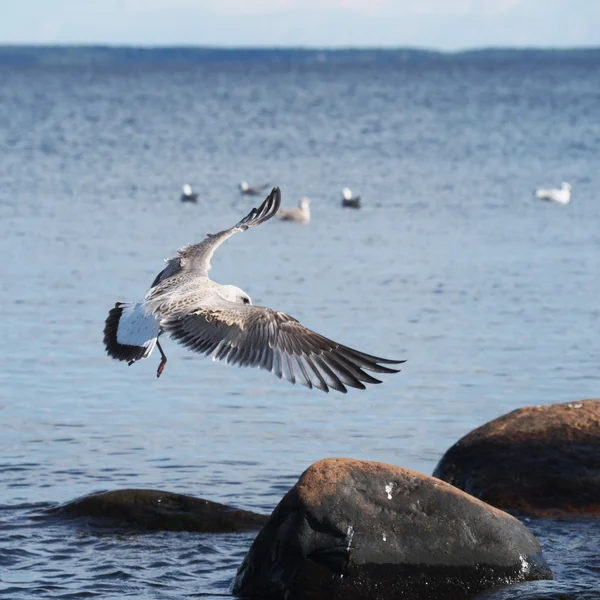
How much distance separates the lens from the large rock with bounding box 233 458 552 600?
7.93 m

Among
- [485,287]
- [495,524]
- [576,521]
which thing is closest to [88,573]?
[495,524]

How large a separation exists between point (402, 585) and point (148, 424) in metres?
4.71

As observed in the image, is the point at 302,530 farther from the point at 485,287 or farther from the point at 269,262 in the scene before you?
the point at 269,262

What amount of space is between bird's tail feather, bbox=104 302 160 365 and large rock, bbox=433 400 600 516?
2.43 metres

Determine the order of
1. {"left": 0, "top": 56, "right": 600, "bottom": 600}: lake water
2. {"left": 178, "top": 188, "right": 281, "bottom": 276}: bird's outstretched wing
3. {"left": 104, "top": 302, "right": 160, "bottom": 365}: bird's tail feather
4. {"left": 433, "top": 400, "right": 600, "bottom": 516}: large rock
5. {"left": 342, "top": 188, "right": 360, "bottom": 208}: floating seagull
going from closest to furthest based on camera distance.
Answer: {"left": 104, "top": 302, "right": 160, "bottom": 365}: bird's tail feather → {"left": 0, "top": 56, "right": 600, "bottom": 600}: lake water → {"left": 433, "top": 400, "right": 600, "bottom": 516}: large rock → {"left": 178, "top": 188, "right": 281, "bottom": 276}: bird's outstretched wing → {"left": 342, "top": 188, "right": 360, "bottom": 208}: floating seagull

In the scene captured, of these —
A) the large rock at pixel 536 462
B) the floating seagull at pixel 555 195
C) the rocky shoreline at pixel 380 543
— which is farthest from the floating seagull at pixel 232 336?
the floating seagull at pixel 555 195

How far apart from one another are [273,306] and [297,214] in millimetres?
8624

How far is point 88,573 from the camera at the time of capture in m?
8.63

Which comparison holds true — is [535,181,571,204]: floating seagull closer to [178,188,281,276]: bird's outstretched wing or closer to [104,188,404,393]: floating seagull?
[178,188,281,276]: bird's outstretched wing

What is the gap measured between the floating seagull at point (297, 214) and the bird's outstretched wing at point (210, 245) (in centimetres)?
1346

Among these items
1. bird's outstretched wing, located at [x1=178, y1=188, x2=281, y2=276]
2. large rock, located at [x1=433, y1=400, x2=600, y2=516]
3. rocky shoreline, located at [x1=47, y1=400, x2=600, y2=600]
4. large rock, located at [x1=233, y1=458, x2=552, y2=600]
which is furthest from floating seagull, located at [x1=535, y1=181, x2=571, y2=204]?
large rock, located at [x1=233, y1=458, x2=552, y2=600]

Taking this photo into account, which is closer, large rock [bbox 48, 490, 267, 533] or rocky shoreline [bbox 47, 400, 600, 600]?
rocky shoreline [bbox 47, 400, 600, 600]

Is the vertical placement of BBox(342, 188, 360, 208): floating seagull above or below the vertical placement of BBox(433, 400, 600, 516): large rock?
above

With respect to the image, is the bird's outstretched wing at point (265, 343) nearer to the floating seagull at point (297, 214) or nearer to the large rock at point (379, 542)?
the large rock at point (379, 542)
